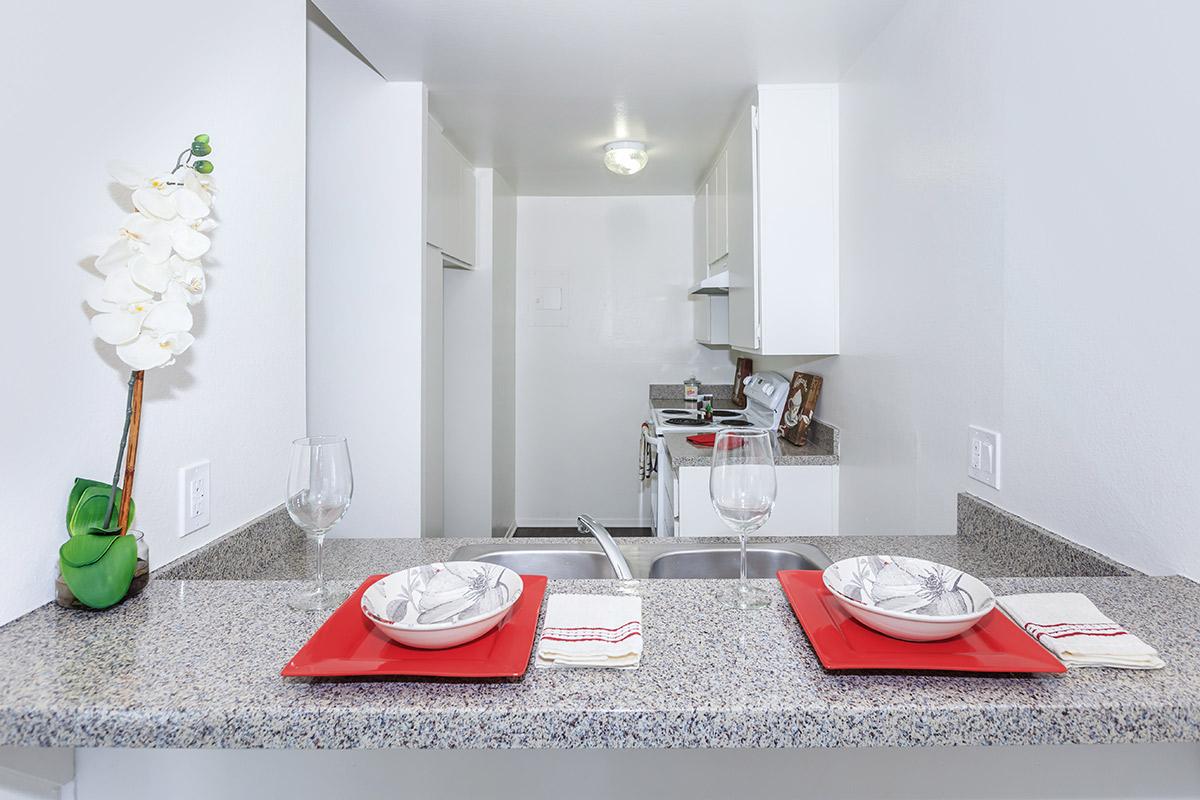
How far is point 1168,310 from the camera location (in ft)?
3.26

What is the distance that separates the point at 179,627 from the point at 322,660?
27 cm

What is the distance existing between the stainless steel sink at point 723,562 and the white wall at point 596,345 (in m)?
3.20

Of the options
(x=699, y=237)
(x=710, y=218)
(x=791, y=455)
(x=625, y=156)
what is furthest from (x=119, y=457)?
(x=699, y=237)

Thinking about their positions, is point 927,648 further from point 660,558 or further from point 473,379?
point 473,379

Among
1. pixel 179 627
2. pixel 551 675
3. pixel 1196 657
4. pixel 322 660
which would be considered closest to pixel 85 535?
pixel 179 627

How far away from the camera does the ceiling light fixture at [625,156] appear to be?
3365 mm

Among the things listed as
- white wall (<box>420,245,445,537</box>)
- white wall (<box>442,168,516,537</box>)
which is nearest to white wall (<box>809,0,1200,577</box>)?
white wall (<box>420,245,445,537</box>)

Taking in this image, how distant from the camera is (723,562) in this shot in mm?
1547

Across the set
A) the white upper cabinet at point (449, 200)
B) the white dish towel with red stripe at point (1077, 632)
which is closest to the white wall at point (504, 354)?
the white upper cabinet at point (449, 200)

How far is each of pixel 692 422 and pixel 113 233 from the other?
112 inches

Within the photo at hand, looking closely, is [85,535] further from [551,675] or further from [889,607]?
[889,607]

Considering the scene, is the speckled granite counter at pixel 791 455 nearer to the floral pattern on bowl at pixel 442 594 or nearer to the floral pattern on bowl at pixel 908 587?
the floral pattern on bowl at pixel 908 587

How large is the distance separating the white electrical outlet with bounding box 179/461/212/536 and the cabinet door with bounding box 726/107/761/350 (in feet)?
6.24

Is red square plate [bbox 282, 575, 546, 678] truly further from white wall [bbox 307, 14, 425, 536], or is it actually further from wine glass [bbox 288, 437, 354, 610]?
white wall [bbox 307, 14, 425, 536]
